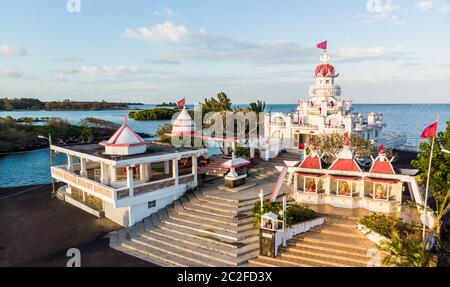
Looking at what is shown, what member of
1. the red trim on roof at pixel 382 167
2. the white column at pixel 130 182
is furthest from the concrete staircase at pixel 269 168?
the white column at pixel 130 182

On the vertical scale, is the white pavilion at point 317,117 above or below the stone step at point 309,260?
above

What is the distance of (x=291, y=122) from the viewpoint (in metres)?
35.8

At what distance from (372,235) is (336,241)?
1.61 metres

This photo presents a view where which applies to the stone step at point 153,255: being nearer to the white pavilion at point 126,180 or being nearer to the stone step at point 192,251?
the stone step at point 192,251

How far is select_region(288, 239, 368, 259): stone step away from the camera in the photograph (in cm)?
1372

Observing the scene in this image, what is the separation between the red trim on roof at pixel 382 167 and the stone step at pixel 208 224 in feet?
25.4

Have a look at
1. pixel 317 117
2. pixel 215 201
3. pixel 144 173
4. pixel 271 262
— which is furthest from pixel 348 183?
pixel 317 117

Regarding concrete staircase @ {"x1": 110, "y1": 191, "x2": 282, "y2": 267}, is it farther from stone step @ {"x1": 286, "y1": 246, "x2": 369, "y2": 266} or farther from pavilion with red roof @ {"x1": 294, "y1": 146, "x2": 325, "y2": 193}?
pavilion with red roof @ {"x1": 294, "y1": 146, "x2": 325, "y2": 193}

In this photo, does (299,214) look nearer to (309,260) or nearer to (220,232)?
(309,260)

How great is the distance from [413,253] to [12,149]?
212 ft

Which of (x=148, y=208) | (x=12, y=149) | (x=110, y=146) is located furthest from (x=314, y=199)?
(x=12, y=149)

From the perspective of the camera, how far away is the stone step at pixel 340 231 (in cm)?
1491

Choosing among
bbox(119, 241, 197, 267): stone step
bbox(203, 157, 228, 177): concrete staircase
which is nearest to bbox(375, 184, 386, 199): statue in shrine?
bbox(119, 241, 197, 267): stone step
